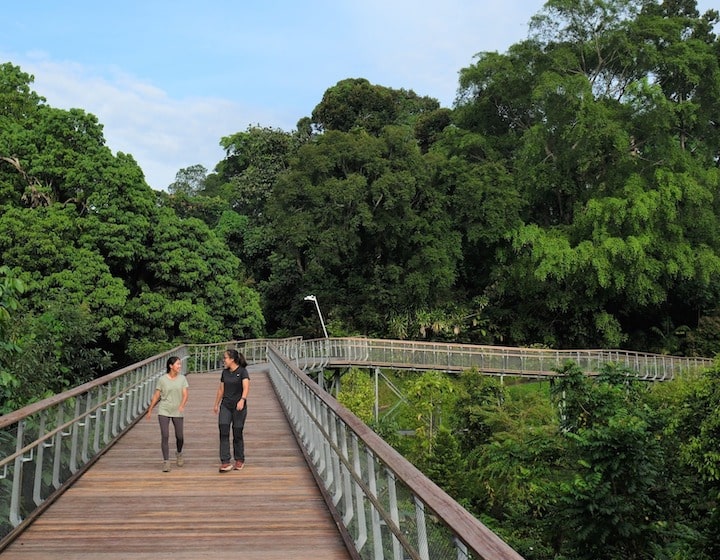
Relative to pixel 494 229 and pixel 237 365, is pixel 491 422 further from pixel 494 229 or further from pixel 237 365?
pixel 494 229

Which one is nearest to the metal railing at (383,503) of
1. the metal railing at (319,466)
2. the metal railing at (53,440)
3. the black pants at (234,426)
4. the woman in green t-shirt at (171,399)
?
the metal railing at (319,466)

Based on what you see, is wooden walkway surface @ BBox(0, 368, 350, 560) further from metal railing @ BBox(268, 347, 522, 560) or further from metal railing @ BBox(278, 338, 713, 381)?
metal railing @ BBox(278, 338, 713, 381)

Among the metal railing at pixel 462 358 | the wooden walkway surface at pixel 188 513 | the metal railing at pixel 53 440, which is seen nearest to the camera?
the wooden walkway surface at pixel 188 513

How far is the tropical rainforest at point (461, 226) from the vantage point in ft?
79.0

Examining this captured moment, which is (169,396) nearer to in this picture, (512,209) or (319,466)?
(319,466)

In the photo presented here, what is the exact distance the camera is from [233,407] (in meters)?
7.80

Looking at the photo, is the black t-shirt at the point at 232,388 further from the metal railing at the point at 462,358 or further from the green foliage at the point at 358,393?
the metal railing at the point at 462,358

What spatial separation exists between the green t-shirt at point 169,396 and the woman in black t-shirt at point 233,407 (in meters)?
0.46

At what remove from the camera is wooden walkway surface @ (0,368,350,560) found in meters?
4.61

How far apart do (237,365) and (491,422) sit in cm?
1134

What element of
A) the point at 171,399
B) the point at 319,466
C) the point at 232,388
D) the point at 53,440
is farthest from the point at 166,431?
the point at 319,466

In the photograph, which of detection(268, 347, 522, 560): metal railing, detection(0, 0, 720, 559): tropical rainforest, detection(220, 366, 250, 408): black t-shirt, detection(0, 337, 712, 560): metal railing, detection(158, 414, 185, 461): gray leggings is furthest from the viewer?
detection(0, 0, 720, 559): tropical rainforest

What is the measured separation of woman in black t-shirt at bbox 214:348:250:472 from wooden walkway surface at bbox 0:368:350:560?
24cm

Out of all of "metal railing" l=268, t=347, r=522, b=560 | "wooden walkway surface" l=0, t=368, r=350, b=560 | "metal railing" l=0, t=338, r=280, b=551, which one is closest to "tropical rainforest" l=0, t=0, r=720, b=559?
"metal railing" l=0, t=338, r=280, b=551
